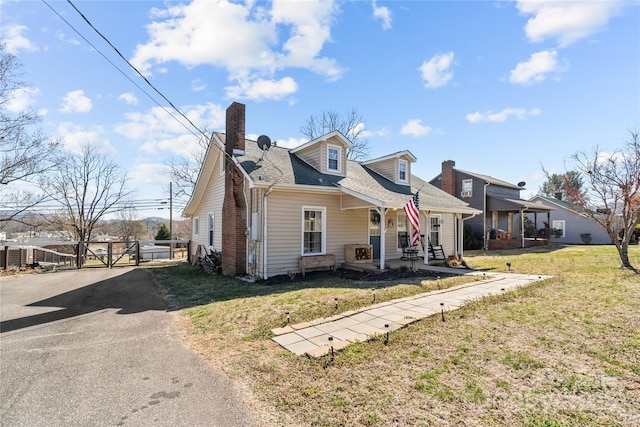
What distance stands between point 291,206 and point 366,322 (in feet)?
19.4

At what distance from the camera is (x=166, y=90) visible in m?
8.23

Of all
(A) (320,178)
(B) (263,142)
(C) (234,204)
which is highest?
(B) (263,142)

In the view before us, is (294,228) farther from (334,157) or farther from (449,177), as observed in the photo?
(449,177)

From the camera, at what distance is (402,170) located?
15680mm

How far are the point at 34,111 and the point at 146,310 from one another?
15533 mm

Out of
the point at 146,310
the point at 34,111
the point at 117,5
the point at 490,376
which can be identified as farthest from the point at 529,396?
the point at 34,111

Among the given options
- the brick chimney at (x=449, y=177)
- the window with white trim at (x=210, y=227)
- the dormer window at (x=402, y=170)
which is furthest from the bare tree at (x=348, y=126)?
the window with white trim at (x=210, y=227)

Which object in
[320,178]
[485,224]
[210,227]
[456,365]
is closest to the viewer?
[456,365]

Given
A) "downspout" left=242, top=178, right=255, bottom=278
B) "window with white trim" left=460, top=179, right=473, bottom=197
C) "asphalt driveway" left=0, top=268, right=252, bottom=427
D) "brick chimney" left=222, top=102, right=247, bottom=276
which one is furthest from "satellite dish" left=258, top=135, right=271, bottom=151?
"window with white trim" left=460, top=179, right=473, bottom=197

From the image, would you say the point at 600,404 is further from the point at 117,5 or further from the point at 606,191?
the point at 606,191

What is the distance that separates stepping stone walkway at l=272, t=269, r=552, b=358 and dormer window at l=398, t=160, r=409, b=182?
8562 mm

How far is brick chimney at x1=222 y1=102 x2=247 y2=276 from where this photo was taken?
35.9ft

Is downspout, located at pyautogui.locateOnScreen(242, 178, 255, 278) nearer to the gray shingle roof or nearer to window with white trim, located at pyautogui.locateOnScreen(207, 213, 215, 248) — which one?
the gray shingle roof

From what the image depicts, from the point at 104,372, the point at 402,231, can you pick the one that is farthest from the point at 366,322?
the point at 402,231
